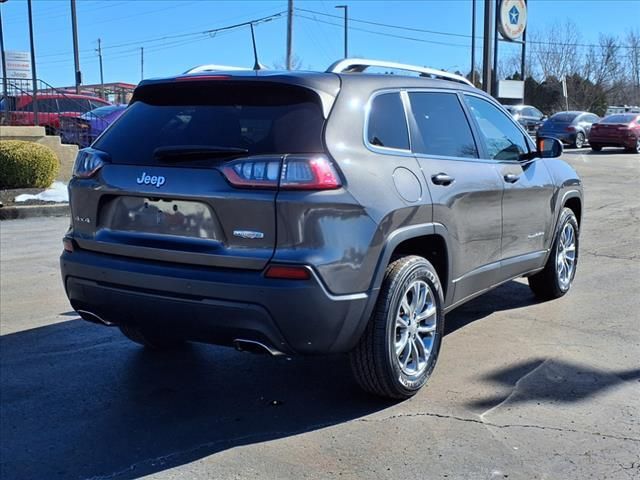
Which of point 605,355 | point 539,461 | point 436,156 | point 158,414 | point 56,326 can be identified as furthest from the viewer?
point 56,326

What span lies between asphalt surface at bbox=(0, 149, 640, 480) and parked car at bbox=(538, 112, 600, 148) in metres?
23.9

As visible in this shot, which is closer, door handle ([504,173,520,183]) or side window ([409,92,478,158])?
side window ([409,92,478,158])

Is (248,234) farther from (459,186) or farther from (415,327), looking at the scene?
(459,186)

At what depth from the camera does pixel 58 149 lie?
626 inches

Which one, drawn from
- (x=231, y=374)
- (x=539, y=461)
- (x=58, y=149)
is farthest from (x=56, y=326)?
(x=58, y=149)

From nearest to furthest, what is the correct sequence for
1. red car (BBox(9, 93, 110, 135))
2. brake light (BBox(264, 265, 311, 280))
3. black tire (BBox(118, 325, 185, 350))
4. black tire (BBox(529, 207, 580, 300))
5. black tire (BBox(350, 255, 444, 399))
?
brake light (BBox(264, 265, 311, 280))
black tire (BBox(350, 255, 444, 399))
black tire (BBox(118, 325, 185, 350))
black tire (BBox(529, 207, 580, 300))
red car (BBox(9, 93, 110, 135))

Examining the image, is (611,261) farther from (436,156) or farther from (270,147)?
(270,147)

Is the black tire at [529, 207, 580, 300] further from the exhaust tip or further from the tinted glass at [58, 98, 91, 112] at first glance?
the tinted glass at [58, 98, 91, 112]

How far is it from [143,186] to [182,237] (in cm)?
36

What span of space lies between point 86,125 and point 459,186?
54.4 feet

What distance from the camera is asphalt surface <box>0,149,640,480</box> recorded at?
11.4ft

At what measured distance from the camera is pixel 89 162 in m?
4.07

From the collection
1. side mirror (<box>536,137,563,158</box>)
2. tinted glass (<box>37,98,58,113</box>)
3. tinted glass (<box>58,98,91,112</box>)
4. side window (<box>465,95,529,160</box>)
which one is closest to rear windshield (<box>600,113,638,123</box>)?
tinted glass (<box>58,98,91,112</box>)

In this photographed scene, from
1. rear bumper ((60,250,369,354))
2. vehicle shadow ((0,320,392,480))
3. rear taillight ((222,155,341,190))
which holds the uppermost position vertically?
rear taillight ((222,155,341,190))
